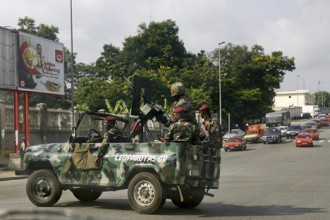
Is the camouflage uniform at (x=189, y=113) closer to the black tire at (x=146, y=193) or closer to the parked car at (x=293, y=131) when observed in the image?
the black tire at (x=146, y=193)

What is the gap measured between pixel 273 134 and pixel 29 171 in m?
42.0

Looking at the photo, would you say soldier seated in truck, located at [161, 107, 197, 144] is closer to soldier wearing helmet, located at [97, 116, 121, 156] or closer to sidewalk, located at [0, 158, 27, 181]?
soldier wearing helmet, located at [97, 116, 121, 156]

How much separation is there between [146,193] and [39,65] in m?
21.7

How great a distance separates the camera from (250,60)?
6862 cm

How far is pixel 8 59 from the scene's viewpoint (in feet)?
88.4

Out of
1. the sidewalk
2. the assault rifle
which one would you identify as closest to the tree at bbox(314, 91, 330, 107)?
the sidewalk

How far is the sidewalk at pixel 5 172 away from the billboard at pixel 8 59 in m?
3.82

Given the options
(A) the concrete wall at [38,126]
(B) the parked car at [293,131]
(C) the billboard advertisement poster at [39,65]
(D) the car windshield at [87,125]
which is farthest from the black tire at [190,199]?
(B) the parked car at [293,131]

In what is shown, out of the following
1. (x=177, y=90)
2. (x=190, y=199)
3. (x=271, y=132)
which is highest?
(x=177, y=90)

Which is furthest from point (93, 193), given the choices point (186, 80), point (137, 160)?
point (186, 80)

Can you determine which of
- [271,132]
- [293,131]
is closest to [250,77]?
[293,131]

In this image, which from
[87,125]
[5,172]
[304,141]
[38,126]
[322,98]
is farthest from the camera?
[322,98]

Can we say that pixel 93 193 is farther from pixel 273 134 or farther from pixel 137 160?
pixel 273 134

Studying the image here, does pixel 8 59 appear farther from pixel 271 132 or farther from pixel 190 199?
pixel 271 132
